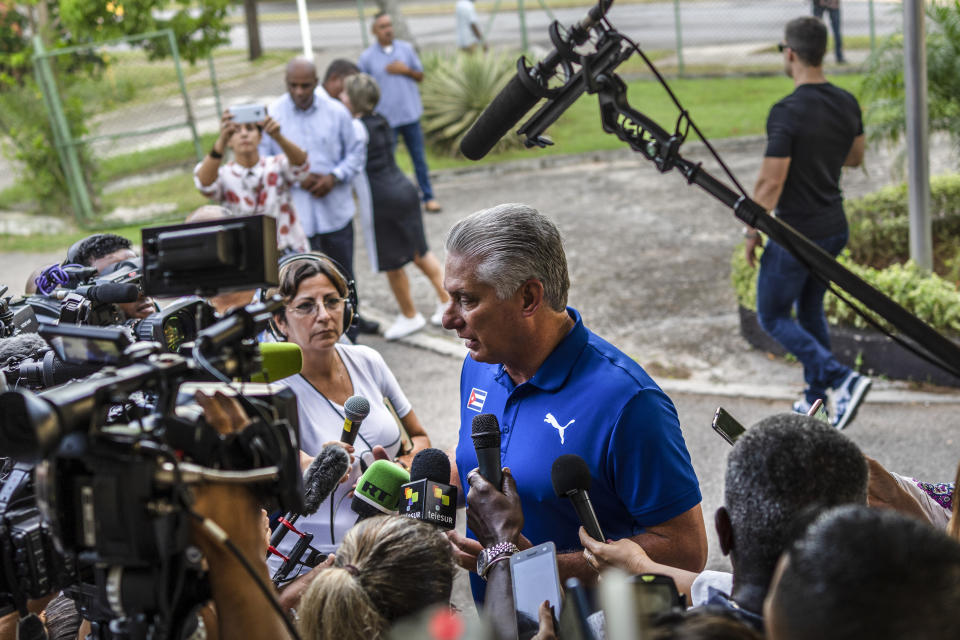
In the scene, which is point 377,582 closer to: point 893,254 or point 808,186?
point 808,186

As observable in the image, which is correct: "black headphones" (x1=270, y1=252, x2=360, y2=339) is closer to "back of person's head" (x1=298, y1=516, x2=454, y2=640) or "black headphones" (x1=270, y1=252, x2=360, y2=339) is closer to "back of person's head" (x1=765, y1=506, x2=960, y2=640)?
"back of person's head" (x1=298, y1=516, x2=454, y2=640)

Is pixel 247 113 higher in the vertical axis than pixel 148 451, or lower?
lower

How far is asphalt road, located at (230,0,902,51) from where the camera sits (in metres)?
18.9

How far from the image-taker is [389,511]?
3115 mm

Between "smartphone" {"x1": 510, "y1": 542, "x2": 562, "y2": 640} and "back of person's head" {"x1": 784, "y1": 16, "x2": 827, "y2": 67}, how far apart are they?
436 cm

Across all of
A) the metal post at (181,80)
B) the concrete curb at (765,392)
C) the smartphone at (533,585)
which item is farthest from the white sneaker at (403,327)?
the smartphone at (533,585)

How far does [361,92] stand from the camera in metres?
8.08

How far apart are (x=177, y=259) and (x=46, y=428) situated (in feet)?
1.95

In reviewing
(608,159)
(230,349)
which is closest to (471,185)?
(608,159)

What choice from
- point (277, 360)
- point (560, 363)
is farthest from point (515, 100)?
point (277, 360)

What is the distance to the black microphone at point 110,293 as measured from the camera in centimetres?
302

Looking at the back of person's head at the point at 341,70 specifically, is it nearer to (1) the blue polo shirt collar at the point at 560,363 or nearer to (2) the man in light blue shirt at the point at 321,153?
(2) the man in light blue shirt at the point at 321,153

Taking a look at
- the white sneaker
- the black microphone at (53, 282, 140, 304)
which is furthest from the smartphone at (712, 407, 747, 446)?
the white sneaker

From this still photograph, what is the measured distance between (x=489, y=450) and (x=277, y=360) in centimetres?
67
